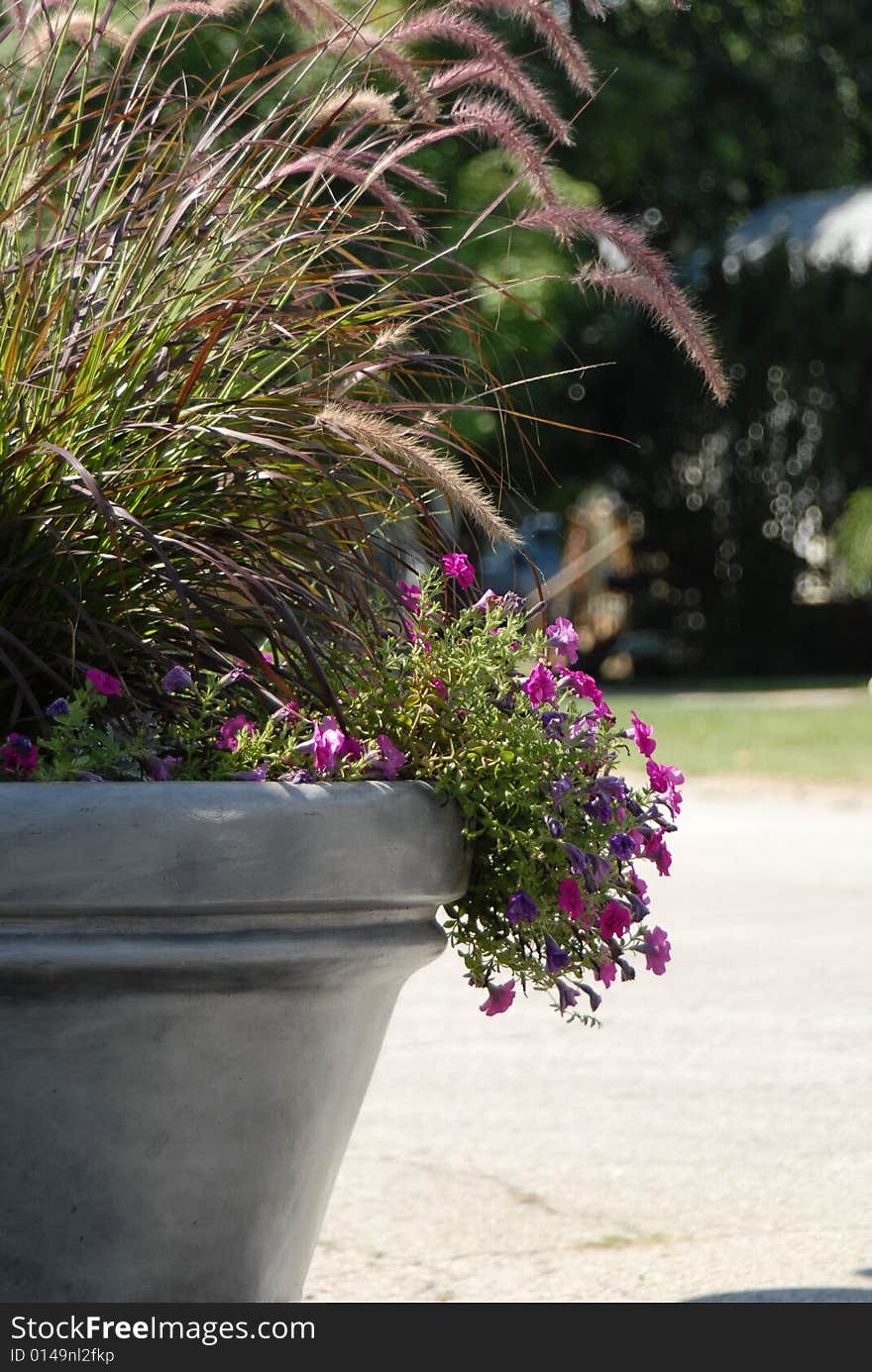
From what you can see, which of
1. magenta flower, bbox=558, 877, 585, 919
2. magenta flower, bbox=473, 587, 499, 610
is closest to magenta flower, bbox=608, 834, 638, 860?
magenta flower, bbox=558, 877, 585, 919

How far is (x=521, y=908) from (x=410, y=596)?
552mm

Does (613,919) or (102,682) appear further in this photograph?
(613,919)

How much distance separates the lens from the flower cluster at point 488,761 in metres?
2.33

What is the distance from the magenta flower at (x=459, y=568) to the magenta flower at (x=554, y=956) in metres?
0.60

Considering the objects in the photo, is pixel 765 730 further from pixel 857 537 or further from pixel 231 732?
pixel 231 732

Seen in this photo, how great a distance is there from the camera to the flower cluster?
233cm

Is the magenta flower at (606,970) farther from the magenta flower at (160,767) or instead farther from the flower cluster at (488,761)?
the magenta flower at (160,767)

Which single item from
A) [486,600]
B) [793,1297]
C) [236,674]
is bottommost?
[793,1297]

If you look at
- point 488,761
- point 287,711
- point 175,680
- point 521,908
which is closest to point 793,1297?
point 521,908

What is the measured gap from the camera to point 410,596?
2688mm

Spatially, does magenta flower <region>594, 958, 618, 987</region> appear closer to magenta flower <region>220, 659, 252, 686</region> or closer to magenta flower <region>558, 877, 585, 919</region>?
magenta flower <region>558, 877, 585, 919</region>

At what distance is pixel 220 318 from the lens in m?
2.32

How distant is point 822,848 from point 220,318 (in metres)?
6.35

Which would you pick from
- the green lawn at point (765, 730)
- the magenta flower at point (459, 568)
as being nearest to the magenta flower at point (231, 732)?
the magenta flower at point (459, 568)
